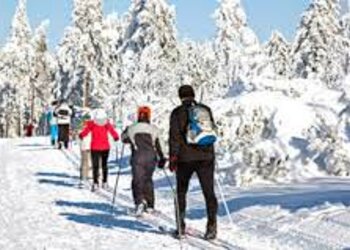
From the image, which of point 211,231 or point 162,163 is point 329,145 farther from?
point 211,231

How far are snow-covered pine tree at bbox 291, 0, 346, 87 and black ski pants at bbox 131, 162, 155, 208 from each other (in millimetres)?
41967

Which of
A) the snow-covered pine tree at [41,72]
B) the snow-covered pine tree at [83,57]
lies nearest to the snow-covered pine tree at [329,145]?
the snow-covered pine tree at [83,57]

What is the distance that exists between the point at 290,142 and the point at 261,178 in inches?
51.5

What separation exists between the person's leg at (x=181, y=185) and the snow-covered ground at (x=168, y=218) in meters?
0.28

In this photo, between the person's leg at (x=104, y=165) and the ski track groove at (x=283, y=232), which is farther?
the person's leg at (x=104, y=165)

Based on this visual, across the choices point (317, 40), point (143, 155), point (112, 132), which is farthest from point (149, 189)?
point (317, 40)

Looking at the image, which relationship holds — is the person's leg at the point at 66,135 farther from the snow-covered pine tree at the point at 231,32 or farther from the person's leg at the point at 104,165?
the snow-covered pine tree at the point at 231,32

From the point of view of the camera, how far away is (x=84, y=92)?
69.8m

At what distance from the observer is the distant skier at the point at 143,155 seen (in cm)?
1338

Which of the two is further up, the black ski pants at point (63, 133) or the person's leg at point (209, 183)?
the black ski pants at point (63, 133)

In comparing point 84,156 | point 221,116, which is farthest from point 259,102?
point 84,156

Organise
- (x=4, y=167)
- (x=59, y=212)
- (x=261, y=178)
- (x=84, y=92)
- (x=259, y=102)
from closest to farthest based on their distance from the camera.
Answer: (x=59, y=212), (x=261, y=178), (x=259, y=102), (x=4, y=167), (x=84, y=92)

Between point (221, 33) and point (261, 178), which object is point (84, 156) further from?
point (221, 33)

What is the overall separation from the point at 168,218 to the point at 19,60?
2878 inches
